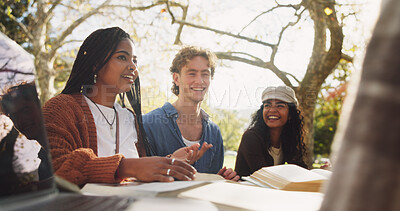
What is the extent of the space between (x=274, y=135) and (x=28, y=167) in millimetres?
3055

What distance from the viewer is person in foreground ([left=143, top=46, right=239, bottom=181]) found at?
3500mm

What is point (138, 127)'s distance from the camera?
2.39m

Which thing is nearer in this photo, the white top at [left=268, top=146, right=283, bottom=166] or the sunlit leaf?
the white top at [left=268, top=146, right=283, bottom=166]

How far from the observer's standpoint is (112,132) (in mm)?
2143

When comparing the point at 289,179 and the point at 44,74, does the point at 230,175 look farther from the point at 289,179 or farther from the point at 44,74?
the point at 44,74

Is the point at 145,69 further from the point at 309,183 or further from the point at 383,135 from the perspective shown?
the point at 383,135

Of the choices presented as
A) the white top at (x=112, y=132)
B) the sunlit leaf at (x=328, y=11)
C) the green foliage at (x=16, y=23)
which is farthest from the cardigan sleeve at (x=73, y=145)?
the green foliage at (x=16, y=23)

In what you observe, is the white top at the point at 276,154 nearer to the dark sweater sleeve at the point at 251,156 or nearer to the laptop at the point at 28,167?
the dark sweater sleeve at the point at 251,156

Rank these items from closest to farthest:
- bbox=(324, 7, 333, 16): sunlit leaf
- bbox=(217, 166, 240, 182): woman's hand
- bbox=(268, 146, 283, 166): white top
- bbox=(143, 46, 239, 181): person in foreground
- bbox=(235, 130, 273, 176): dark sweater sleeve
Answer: bbox=(217, 166, 240, 182): woman's hand, bbox=(235, 130, 273, 176): dark sweater sleeve, bbox=(268, 146, 283, 166): white top, bbox=(143, 46, 239, 181): person in foreground, bbox=(324, 7, 333, 16): sunlit leaf

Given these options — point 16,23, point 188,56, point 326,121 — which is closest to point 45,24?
point 16,23

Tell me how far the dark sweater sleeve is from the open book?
1.52 metres

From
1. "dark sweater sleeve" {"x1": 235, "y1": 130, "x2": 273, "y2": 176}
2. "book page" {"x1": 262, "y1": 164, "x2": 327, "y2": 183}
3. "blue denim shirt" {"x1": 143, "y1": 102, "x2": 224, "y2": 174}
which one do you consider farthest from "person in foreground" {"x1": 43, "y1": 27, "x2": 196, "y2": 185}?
"dark sweater sleeve" {"x1": 235, "y1": 130, "x2": 273, "y2": 176}

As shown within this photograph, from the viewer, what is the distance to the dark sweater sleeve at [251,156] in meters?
2.97

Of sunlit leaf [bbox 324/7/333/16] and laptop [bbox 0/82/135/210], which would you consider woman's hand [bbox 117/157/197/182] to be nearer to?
laptop [bbox 0/82/135/210]
